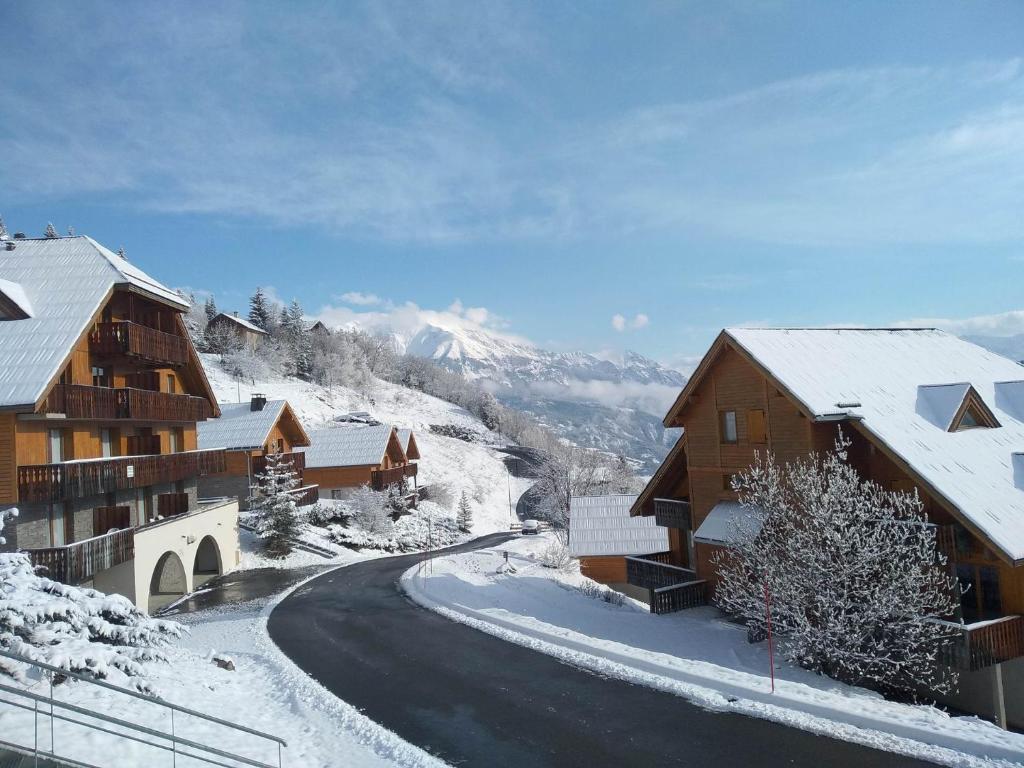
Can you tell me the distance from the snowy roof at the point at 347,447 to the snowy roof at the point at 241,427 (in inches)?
233

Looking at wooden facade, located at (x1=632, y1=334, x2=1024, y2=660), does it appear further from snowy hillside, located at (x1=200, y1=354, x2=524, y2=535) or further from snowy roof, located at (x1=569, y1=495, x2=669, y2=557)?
snowy hillside, located at (x1=200, y1=354, x2=524, y2=535)

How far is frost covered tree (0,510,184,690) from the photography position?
392 inches

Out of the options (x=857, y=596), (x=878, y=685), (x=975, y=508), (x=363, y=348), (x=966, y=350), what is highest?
(x=363, y=348)

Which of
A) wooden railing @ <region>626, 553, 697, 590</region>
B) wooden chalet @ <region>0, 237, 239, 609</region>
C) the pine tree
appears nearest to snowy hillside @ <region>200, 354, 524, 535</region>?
the pine tree

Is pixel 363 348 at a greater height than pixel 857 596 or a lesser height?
greater

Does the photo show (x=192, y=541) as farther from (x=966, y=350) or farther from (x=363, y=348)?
(x=363, y=348)

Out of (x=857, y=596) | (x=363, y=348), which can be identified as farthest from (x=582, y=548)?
(x=363, y=348)

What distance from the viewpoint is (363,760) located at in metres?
10.8

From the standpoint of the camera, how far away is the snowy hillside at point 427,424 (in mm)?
69250

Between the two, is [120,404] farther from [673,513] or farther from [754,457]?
[754,457]

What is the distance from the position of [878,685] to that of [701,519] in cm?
833

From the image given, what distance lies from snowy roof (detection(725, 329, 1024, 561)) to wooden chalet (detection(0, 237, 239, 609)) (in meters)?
20.2

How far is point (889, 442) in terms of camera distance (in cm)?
1698

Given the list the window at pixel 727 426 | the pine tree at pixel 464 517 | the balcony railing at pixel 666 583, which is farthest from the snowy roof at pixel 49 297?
the pine tree at pixel 464 517
